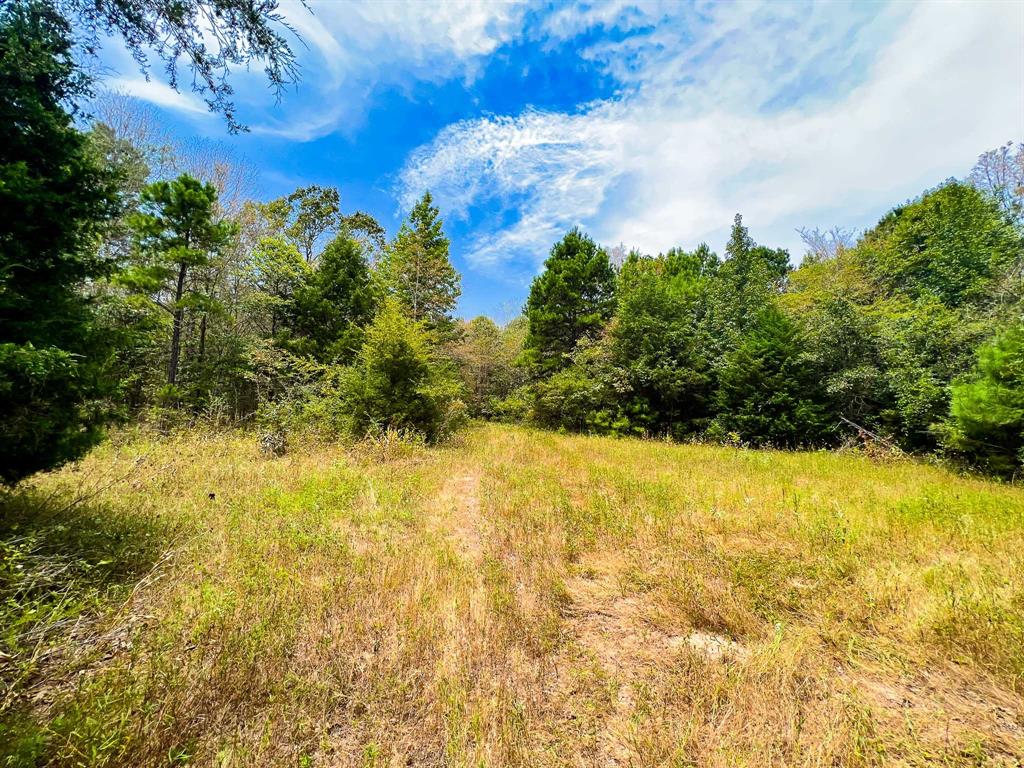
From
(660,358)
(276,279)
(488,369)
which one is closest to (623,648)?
(660,358)

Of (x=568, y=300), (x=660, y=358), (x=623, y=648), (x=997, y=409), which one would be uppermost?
(x=568, y=300)

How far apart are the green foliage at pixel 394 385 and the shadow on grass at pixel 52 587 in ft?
18.8

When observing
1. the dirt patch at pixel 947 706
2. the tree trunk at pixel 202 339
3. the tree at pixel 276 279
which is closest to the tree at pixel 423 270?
the tree at pixel 276 279

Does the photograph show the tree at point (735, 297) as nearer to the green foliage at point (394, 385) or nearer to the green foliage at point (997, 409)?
the green foliage at point (997, 409)

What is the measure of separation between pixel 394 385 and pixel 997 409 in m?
13.6

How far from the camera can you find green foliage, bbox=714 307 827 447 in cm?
1205

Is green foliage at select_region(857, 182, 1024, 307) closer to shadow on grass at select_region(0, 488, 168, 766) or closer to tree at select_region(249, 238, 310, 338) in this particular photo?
shadow on grass at select_region(0, 488, 168, 766)

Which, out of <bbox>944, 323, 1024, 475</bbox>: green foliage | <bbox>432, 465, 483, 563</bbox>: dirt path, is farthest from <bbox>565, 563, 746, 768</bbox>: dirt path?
<bbox>944, 323, 1024, 475</bbox>: green foliage

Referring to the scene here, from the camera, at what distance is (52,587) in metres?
2.62

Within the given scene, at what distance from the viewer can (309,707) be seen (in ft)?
6.40

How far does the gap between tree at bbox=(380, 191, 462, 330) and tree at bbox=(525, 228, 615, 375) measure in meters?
4.72

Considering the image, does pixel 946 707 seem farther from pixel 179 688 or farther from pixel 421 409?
pixel 421 409

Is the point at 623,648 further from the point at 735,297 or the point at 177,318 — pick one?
the point at 735,297

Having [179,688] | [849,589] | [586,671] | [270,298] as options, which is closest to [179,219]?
[270,298]
